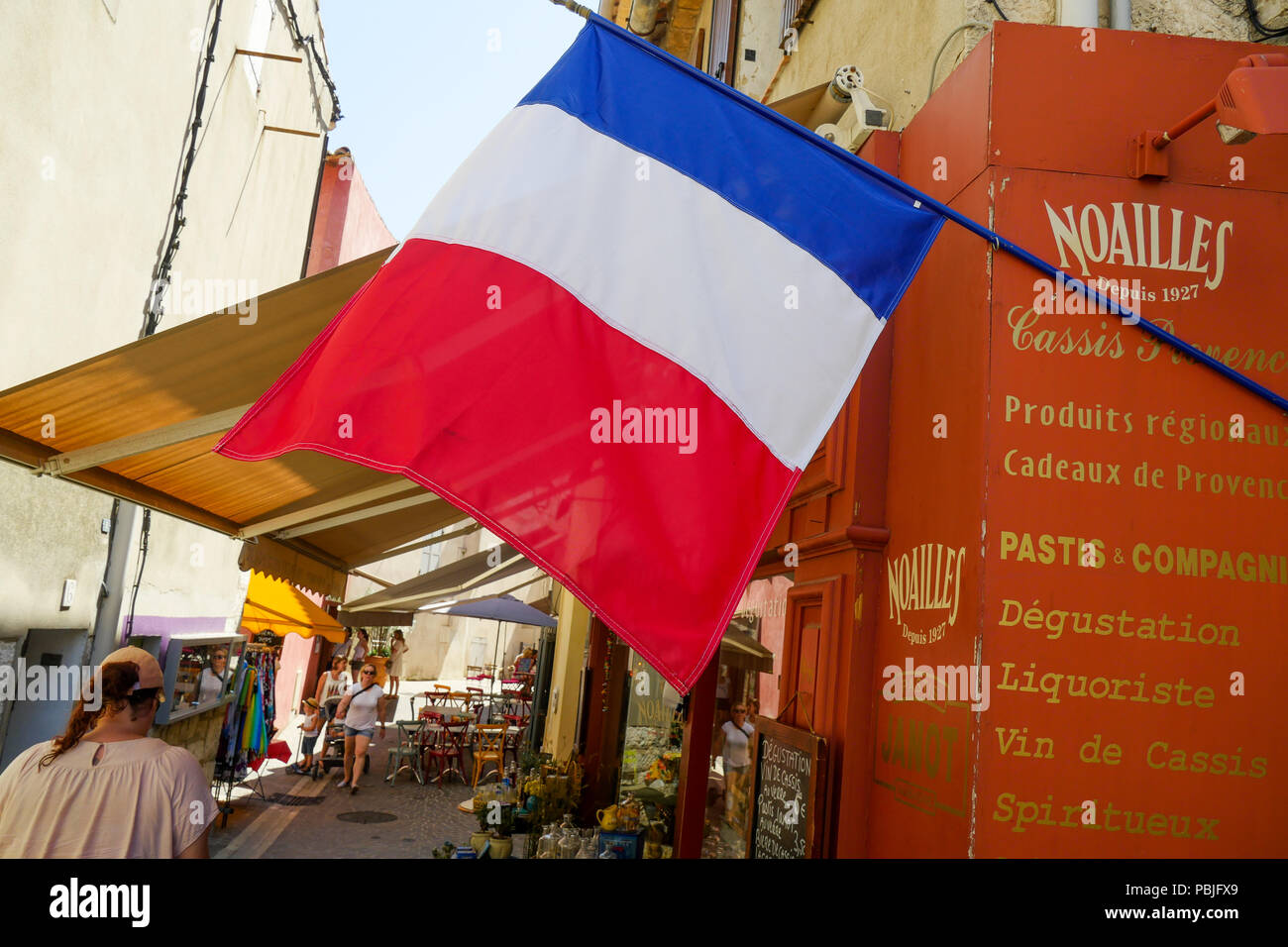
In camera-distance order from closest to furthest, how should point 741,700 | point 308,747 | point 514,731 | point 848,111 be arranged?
point 848,111, point 741,700, point 308,747, point 514,731

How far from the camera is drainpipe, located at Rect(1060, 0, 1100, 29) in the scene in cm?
385

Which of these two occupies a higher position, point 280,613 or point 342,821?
point 280,613

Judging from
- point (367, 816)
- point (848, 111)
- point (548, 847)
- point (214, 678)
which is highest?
point (848, 111)

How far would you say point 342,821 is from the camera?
1062 cm

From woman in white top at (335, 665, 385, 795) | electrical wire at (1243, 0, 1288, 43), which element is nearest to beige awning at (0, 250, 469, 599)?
electrical wire at (1243, 0, 1288, 43)

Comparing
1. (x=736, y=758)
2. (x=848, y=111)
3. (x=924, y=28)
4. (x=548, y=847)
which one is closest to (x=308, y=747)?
(x=548, y=847)

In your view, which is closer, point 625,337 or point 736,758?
point 625,337

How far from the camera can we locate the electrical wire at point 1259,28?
394 cm

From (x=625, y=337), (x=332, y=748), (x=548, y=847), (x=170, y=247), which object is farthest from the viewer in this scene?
(x=332, y=748)

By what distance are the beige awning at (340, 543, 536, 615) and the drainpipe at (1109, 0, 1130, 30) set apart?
10700 mm

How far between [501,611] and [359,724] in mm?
2818

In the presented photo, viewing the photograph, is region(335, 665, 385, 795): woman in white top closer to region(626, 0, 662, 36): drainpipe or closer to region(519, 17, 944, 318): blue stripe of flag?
region(626, 0, 662, 36): drainpipe

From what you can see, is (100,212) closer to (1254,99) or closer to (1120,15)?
(1120,15)
